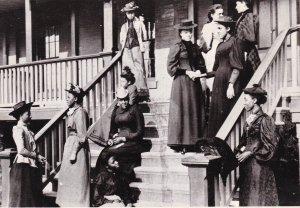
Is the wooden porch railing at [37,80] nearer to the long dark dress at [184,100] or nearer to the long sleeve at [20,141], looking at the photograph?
the long dark dress at [184,100]

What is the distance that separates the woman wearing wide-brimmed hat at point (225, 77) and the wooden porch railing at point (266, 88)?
0.34 metres

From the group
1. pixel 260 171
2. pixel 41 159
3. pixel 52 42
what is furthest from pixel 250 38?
pixel 52 42

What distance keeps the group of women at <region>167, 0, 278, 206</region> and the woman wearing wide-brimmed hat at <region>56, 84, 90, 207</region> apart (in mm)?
1416

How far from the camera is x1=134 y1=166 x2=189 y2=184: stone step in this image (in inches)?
289

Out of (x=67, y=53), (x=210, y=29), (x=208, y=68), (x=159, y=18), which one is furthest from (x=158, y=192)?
(x=67, y=53)

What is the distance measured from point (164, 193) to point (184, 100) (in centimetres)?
156

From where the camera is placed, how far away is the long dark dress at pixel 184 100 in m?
7.54

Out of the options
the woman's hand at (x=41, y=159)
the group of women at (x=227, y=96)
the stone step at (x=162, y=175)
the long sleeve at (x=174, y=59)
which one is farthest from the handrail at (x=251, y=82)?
the woman's hand at (x=41, y=159)

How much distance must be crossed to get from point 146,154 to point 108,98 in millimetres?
2476

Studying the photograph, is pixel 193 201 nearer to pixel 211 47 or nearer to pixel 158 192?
pixel 158 192

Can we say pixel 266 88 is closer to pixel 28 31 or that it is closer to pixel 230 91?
pixel 230 91

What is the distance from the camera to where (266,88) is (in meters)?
6.82

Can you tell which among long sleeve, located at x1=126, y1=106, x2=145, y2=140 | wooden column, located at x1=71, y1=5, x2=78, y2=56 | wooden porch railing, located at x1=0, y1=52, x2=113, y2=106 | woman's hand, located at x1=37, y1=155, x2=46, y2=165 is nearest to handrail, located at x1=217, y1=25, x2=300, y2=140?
long sleeve, located at x1=126, y1=106, x2=145, y2=140

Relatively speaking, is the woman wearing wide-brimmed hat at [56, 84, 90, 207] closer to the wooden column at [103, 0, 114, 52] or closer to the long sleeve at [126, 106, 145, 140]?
the long sleeve at [126, 106, 145, 140]
